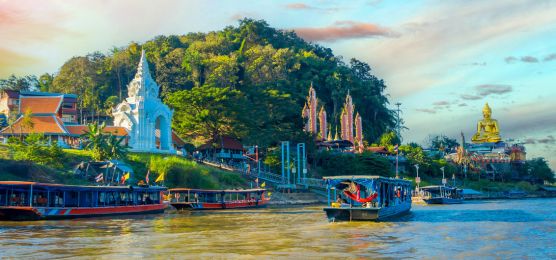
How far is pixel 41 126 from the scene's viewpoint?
73312mm

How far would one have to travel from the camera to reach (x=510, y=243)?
2933 cm

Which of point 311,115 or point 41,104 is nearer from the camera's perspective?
point 41,104

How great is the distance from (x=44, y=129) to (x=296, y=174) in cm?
3290

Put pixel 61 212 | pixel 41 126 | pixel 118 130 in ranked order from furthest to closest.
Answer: pixel 118 130 < pixel 41 126 < pixel 61 212

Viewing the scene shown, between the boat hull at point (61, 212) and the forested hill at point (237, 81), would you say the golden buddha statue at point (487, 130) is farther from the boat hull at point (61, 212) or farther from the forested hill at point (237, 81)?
the boat hull at point (61, 212)

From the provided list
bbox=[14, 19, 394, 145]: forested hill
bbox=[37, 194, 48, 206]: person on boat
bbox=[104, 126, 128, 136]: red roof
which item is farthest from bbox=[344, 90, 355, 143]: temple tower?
bbox=[37, 194, 48, 206]: person on boat

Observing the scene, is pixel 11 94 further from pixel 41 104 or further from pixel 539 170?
pixel 539 170

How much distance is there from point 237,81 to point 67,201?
2770 inches

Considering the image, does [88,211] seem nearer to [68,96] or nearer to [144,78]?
[144,78]

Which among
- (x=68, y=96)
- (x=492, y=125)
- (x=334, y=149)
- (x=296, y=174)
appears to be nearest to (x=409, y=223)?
(x=296, y=174)

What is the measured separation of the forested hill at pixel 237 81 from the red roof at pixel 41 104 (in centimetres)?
1499

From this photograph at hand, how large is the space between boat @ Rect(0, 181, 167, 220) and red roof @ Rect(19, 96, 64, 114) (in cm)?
3315

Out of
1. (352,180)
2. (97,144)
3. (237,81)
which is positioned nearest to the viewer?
(352,180)

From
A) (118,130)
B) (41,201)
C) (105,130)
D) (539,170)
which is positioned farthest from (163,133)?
(539,170)
